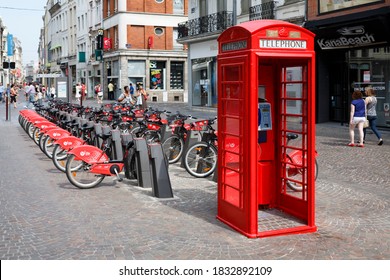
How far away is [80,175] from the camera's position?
30.9 ft

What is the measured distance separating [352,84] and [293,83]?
1491 cm

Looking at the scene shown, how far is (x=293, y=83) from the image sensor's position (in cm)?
714

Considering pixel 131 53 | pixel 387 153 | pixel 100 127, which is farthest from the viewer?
pixel 131 53

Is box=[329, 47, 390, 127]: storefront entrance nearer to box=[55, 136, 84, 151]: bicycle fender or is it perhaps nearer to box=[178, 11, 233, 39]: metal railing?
box=[178, 11, 233, 39]: metal railing

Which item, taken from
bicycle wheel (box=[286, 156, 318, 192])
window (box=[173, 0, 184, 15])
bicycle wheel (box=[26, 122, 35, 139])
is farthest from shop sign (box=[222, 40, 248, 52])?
window (box=[173, 0, 184, 15])

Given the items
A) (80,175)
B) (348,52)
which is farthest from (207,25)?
(80,175)

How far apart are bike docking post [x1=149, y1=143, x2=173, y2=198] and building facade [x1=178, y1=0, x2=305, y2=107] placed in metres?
18.0

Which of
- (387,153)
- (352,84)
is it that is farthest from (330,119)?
(387,153)

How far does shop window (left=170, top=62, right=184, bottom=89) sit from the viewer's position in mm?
48719

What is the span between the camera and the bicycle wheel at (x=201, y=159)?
10.3m

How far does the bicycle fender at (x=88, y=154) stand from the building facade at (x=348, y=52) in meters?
12.3

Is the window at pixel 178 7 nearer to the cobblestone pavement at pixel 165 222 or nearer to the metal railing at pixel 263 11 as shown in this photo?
the metal railing at pixel 263 11

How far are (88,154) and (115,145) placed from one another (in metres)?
1.66

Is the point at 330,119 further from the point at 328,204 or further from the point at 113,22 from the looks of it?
the point at 113,22
